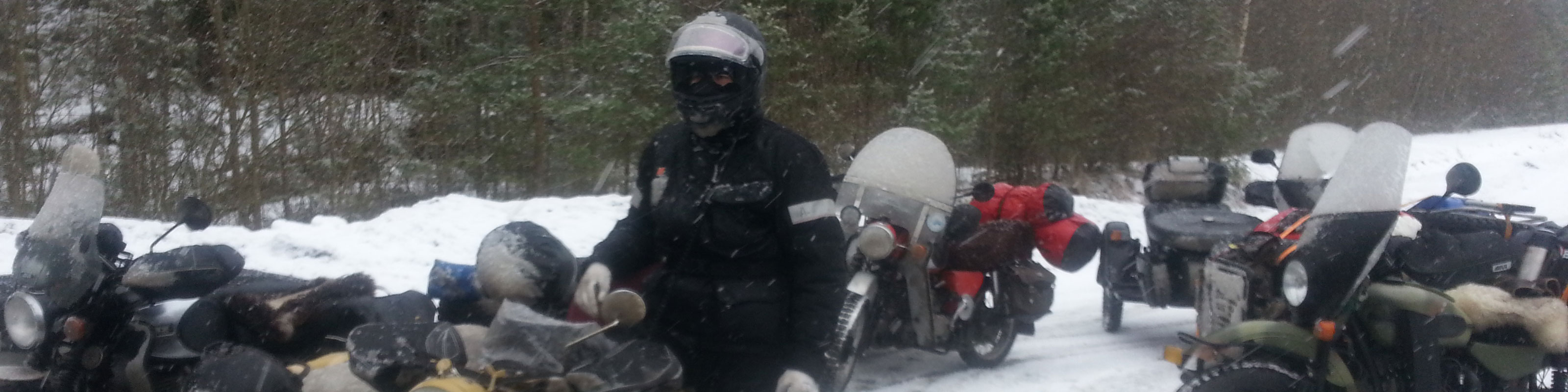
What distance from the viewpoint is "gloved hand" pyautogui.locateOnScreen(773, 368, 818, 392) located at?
2327mm

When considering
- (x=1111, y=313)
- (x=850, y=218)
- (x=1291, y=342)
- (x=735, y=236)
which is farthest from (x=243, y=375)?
(x=1111, y=313)

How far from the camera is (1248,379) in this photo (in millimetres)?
3650

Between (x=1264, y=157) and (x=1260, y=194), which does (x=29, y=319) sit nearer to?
(x=1264, y=157)

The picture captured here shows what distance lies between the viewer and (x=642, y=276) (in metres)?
2.73

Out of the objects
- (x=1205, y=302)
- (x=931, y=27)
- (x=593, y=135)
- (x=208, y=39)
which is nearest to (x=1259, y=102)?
(x=931, y=27)

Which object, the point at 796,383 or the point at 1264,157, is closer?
the point at 796,383

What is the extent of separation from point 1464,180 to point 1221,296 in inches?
52.1

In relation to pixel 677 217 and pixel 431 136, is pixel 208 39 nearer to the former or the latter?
pixel 431 136

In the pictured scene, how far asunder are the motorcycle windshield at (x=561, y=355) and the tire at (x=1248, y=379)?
7.57 ft

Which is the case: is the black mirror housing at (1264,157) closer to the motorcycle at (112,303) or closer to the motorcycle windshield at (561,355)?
the motorcycle windshield at (561,355)

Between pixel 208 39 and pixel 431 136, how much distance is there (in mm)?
3202

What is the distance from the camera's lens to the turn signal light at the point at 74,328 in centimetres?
338

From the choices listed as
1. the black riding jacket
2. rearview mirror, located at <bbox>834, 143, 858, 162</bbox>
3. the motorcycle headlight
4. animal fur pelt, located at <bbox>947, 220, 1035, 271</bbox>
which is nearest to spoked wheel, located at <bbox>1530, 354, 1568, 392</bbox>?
animal fur pelt, located at <bbox>947, 220, 1035, 271</bbox>

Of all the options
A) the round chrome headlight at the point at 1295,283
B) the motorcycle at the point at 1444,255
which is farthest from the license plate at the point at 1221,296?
the round chrome headlight at the point at 1295,283
